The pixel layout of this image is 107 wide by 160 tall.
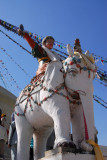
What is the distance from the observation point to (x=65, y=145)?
255cm

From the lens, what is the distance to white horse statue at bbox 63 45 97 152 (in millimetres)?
2834

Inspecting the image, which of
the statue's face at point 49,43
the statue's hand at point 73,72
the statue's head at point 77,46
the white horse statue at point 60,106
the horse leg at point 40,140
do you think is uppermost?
the statue's face at point 49,43

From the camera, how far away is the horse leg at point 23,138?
10.8ft

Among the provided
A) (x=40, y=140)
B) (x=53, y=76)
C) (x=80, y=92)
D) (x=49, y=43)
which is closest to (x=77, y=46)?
(x=49, y=43)

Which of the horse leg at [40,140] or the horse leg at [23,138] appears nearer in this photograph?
the horse leg at [23,138]

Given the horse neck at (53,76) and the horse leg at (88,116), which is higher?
the horse neck at (53,76)

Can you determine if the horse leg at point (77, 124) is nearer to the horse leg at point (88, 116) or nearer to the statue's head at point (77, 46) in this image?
the horse leg at point (88, 116)

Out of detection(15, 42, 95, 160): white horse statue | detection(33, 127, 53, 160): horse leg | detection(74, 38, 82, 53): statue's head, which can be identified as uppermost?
detection(74, 38, 82, 53): statue's head

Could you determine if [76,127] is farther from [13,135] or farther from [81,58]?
[13,135]

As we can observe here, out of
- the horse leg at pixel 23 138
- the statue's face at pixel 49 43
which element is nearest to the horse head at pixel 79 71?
the statue's face at pixel 49 43

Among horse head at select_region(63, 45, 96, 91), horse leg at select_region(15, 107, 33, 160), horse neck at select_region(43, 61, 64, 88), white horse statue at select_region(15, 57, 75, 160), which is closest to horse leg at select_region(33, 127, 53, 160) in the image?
white horse statue at select_region(15, 57, 75, 160)

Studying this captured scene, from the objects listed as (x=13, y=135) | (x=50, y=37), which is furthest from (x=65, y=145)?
(x=50, y=37)

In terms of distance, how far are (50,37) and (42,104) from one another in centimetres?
135

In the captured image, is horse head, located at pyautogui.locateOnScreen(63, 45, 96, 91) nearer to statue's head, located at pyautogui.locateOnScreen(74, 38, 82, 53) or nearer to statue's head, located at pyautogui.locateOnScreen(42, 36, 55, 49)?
statue's head, located at pyautogui.locateOnScreen(74, 38, 82, 53)
